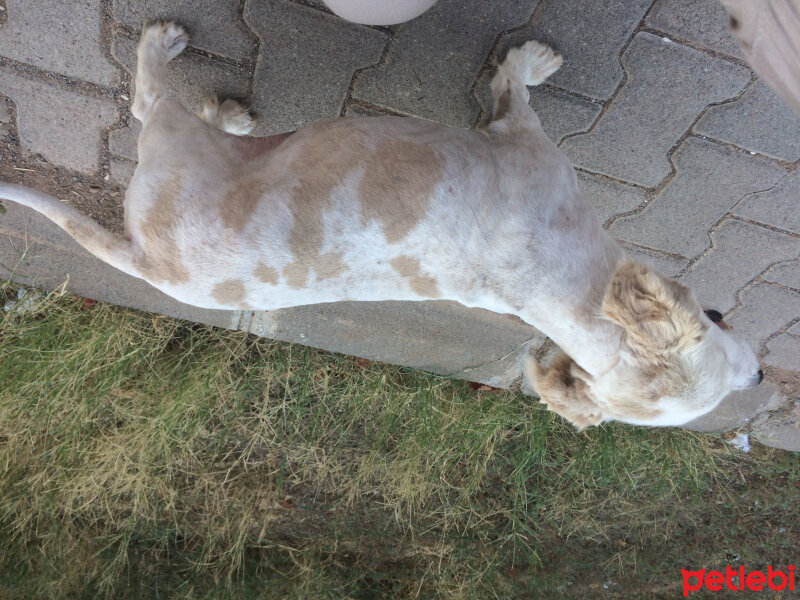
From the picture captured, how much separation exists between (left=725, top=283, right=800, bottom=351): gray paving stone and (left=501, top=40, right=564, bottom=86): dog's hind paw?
7.21 feet

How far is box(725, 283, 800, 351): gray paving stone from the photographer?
3.93 m

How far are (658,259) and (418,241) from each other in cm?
211

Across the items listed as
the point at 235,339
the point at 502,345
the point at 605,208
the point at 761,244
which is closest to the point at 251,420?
the point at 235,339

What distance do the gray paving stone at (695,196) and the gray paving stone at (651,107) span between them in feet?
0.43

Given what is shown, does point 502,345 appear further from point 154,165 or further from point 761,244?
point 154,165

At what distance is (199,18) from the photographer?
2.96m

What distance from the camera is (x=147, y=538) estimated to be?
4.24 m

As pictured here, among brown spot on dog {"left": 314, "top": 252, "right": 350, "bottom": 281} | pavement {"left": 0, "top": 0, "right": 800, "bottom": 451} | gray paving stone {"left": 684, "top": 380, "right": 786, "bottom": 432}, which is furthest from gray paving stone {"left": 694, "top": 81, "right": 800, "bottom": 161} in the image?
brown spot on dog {"left": 314, "top": 252, "right": 350, "bottom": 281}

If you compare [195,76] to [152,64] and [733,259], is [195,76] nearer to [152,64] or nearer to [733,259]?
[152,64]

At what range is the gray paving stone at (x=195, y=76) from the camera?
10.0 ft

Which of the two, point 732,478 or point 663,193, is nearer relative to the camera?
point 663,193

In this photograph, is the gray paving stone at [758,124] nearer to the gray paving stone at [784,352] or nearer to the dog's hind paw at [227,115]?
the gray paving stone at [784,352]

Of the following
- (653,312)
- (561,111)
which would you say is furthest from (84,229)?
(561,111)

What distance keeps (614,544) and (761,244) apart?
2.51 m
